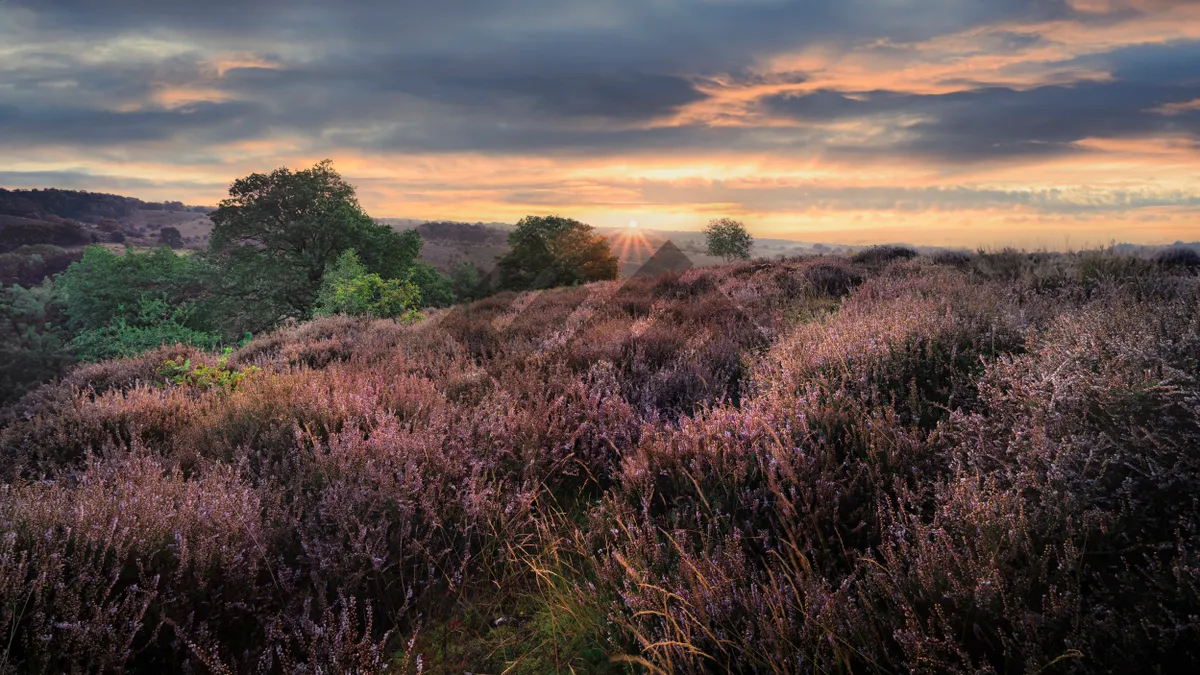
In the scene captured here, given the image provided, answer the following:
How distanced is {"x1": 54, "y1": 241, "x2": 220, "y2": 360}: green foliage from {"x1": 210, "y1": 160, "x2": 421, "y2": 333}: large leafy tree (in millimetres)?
1800

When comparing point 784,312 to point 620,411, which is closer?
point 620,411

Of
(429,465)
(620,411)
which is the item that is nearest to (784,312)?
(620,411)

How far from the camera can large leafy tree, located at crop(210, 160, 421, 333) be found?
81.8 ft

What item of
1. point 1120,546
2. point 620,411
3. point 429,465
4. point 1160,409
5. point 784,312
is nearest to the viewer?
point 1120,546

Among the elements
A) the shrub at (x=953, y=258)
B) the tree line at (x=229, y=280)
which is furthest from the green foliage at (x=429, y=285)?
the shrub at (x=953, y=258)

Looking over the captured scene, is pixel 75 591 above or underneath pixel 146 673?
above

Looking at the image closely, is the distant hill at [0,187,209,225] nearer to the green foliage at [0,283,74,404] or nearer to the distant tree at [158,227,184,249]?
the distant tree at [158,227,184,249]

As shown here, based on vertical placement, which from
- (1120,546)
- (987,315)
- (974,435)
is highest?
(987,315)

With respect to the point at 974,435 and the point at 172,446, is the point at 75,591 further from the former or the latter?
the point at 974,435

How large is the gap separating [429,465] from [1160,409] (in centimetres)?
360

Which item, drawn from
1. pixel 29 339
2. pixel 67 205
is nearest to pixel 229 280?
pixel 29 339

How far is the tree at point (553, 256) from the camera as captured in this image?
121ft

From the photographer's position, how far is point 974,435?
2918 millimetres

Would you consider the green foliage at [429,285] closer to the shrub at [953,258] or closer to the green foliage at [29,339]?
the green foliage at [29,339]
